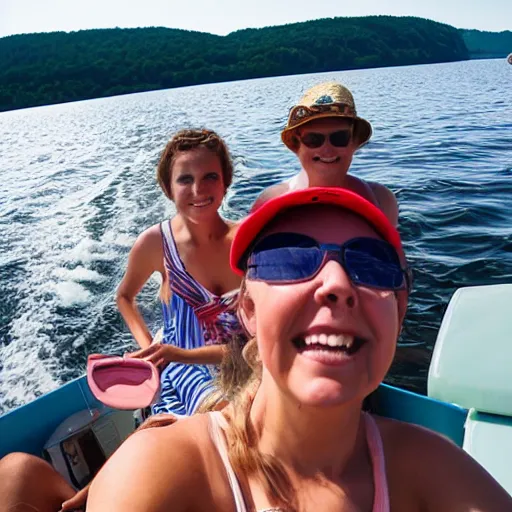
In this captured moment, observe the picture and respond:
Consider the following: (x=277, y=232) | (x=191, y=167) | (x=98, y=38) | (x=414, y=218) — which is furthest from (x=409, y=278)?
(x=98, y=38)

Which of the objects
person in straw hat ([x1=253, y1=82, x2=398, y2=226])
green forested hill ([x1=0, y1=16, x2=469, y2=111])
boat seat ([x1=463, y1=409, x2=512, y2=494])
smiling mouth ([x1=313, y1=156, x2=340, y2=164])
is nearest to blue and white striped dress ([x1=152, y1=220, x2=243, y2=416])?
person in straw hat ([x1=253, y1=82, x2=398, y2=226])

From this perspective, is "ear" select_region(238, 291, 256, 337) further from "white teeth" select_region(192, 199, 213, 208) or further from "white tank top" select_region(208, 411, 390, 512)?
"white teeth" select_region(192, 199, 213, 208)

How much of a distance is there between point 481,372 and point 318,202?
1248mm

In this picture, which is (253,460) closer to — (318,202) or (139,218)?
(318,202)

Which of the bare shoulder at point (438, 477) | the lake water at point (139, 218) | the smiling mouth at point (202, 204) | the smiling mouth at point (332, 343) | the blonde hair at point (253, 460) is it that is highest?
the smiling mouth at point (202, 204)

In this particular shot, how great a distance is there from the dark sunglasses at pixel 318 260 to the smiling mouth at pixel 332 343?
9 centimetres

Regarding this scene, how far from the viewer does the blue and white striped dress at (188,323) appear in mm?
1958

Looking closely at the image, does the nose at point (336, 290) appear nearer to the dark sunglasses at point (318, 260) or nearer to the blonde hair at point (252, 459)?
the dark sunglasses at point (318, 260)

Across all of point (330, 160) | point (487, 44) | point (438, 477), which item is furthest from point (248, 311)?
point (487, 44)

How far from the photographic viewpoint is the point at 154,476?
0.83 meters

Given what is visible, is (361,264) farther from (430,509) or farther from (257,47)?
(257,47)

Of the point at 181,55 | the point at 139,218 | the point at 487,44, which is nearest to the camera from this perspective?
the point at 139,218

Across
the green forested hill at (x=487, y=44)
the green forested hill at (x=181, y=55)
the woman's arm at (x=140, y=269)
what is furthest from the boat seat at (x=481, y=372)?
the green forested hill at (x=487, y=44)

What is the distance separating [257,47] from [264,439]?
144ft
